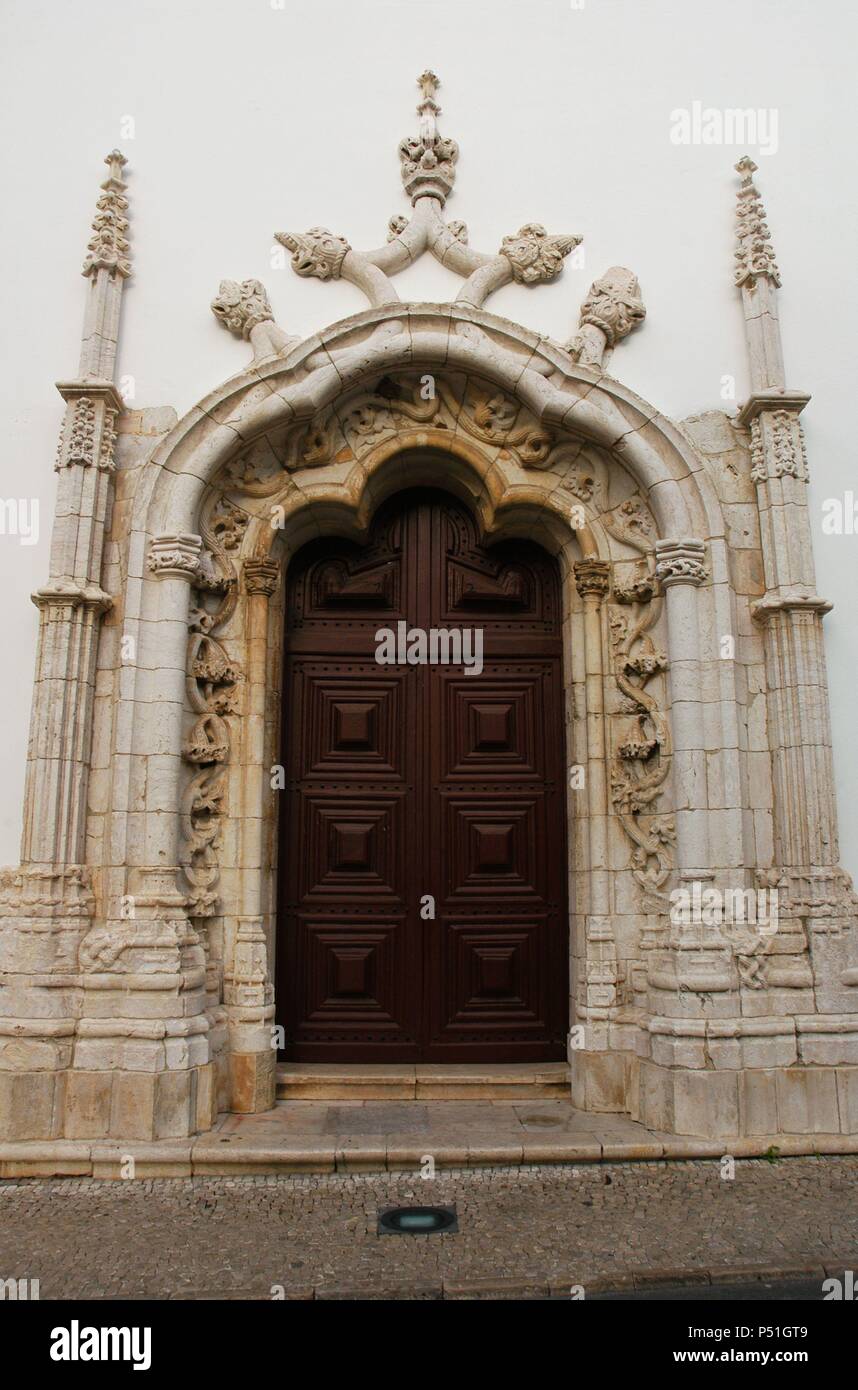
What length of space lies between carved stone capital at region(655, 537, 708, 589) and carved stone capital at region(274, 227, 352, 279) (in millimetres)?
2974

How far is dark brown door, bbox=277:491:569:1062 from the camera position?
261 inches

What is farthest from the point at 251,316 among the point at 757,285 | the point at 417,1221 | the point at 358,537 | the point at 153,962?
the point at 417,1221

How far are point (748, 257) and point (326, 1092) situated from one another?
20.2 feet

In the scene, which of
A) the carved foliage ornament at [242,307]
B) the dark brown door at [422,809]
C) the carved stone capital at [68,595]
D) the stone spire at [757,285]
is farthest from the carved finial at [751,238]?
the carved stone capital at [68,595]

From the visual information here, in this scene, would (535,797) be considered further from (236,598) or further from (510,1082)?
(236,598)

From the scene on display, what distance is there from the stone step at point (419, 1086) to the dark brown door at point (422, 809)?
269 mm

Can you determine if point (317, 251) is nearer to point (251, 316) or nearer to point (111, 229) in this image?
point (251, 316)

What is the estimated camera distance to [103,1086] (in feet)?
17.6

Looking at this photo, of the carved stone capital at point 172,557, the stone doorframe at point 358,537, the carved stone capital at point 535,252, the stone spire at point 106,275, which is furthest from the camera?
the carved stone capital at point 535,252

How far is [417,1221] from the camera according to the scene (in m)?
4.42

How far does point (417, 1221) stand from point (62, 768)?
3.17m

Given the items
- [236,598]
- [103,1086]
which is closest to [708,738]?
[236,598]

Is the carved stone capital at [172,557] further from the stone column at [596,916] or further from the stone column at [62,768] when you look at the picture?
the stone column at [596,916]

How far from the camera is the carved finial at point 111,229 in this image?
6.51 meters
